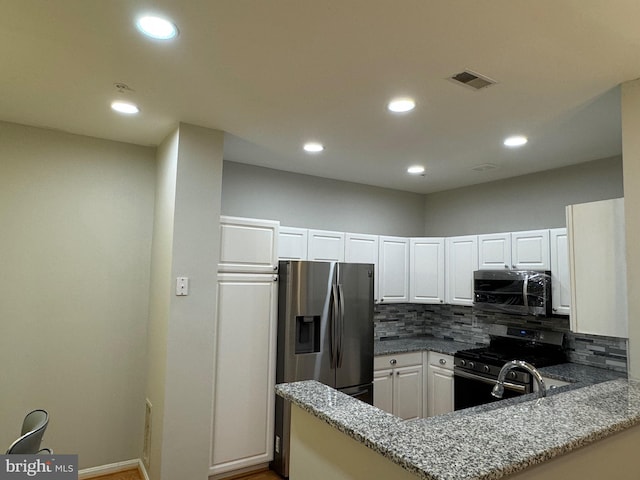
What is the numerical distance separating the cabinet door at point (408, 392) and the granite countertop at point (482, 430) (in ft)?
7.46

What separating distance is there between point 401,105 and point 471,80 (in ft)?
1.48

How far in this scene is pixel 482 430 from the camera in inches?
52.4

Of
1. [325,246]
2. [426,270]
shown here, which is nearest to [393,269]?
[426,270]

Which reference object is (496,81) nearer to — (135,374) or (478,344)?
(478,344)

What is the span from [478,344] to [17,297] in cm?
434

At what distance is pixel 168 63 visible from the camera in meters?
1.97

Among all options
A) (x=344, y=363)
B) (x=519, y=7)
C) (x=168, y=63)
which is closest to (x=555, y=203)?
(x=344, y=363)

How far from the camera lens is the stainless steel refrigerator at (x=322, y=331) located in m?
3.22

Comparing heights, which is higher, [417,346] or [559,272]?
[559,272]

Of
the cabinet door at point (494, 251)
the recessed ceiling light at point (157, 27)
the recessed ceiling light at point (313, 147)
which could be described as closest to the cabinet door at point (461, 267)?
the cabinet door at point (494, 251)

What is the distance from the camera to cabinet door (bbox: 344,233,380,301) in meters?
4.10

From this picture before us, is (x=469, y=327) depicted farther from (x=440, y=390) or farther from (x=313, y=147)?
(x=313, y=147)

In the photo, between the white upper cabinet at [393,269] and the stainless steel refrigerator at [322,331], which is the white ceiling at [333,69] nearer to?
the stainless steel refrigerator at [322,331]

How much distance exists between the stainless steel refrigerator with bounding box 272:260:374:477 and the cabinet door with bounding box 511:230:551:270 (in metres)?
1.46
